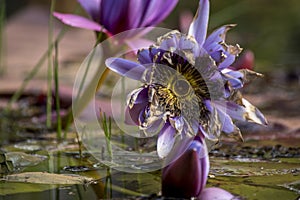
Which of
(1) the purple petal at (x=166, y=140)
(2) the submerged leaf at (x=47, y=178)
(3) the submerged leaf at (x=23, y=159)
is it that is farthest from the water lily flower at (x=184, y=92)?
(3) the submerged leaf at (x=23, y=159)

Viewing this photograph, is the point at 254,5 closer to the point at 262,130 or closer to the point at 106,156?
the point at 262,130

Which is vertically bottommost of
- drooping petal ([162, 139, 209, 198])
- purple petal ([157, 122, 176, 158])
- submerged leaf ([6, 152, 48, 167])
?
submerged leaf ([6, 152, 48, 167])

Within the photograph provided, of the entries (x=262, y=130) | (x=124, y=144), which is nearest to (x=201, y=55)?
(x=124, y=144)

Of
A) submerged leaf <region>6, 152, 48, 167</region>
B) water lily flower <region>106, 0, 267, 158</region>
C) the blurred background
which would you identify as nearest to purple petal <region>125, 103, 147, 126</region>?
water lily flower <region>106, 0, 267, 158</region>

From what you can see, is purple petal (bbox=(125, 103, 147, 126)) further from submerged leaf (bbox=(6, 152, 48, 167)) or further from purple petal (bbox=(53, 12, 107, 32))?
purple petal (bbox=(53, 12, 107, 32))

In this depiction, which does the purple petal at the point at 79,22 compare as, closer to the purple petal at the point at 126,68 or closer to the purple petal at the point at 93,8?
the purple petal at the point at 93,8

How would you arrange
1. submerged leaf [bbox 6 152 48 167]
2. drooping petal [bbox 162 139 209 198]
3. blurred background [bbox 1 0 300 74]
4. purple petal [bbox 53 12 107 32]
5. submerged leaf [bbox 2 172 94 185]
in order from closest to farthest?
drooping petal [bbox 162 139 209 198] < submerged leaf [bbox 2 172 94 185] < submerged leaf [bbox 6 152 48 167] < purple petal [bbox 53 12 107 32] < blurred background [bbox 1 0 300 74]
